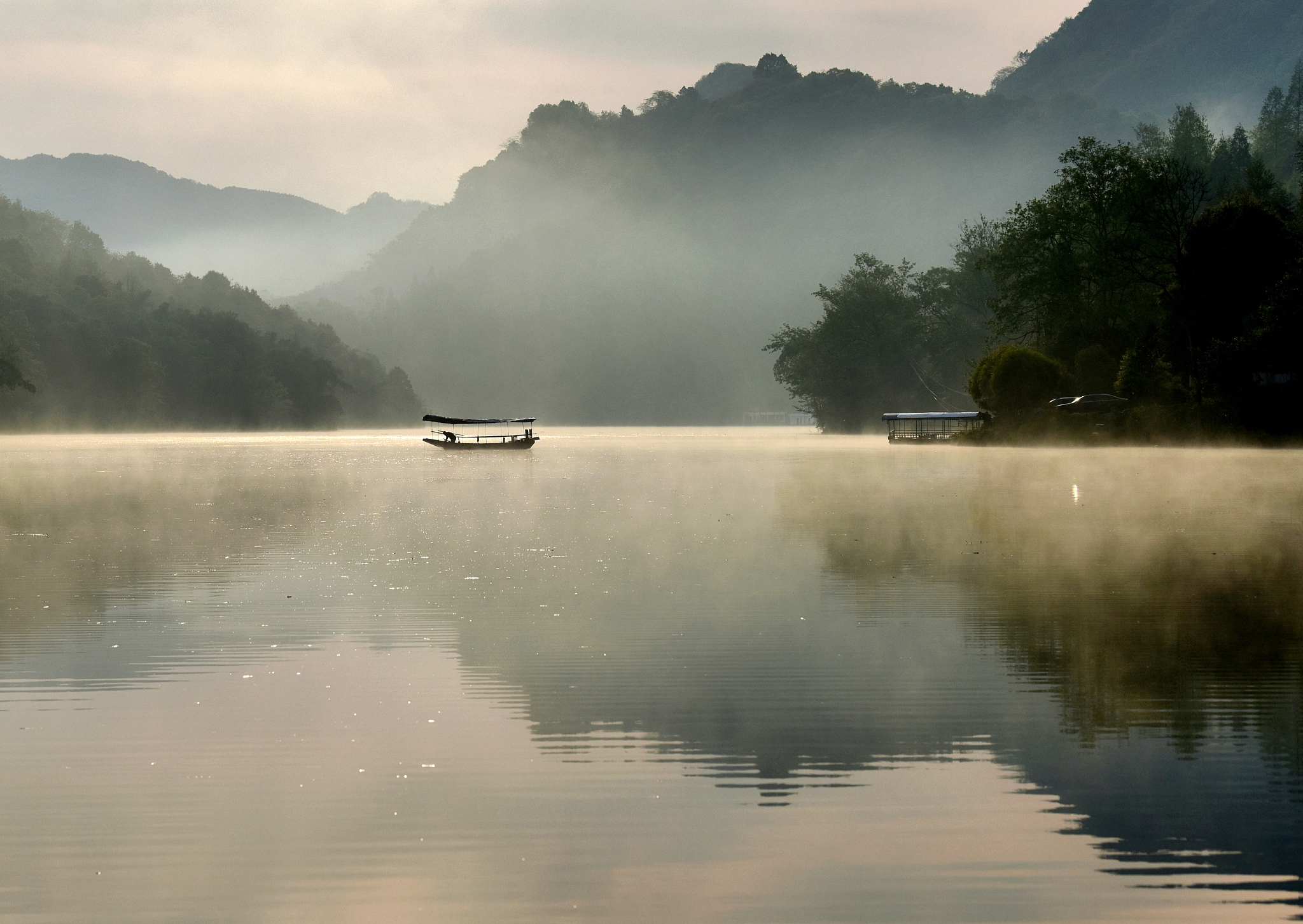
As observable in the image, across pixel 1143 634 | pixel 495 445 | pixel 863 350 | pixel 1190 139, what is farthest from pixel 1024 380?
pixel 1143 634

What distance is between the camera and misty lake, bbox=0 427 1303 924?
835 cm

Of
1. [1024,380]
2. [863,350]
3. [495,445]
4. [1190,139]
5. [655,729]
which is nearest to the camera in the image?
[655,729]

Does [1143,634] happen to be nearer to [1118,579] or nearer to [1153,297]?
[1118,579]

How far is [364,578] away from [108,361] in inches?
7275

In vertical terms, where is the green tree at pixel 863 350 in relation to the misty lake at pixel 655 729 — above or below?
above

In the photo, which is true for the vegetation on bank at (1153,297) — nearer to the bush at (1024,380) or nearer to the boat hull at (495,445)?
the bush at (1024,380)

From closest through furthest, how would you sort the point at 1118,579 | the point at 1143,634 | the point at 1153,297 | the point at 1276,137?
the point at 1143,634, the point at 1118,579, the point at 1153,297, the point at 1276,137

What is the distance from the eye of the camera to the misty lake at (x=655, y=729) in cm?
835

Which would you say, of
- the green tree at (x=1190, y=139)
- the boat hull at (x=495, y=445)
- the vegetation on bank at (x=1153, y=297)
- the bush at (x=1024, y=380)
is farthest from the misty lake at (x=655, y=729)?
the green tree at (x=1190, y=139)

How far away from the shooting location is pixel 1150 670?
597 inches

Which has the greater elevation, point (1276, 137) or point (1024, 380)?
point (1276, 137)

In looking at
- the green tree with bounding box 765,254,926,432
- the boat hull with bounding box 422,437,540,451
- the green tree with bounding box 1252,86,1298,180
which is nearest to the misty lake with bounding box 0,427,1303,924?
the boat hull with bounding box 422,437,540,451

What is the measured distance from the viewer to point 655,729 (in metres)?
12.5

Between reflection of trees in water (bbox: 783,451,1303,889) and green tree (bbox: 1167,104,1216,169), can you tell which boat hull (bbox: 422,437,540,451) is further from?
green tree (bbox: 1167,104,1216,169)
